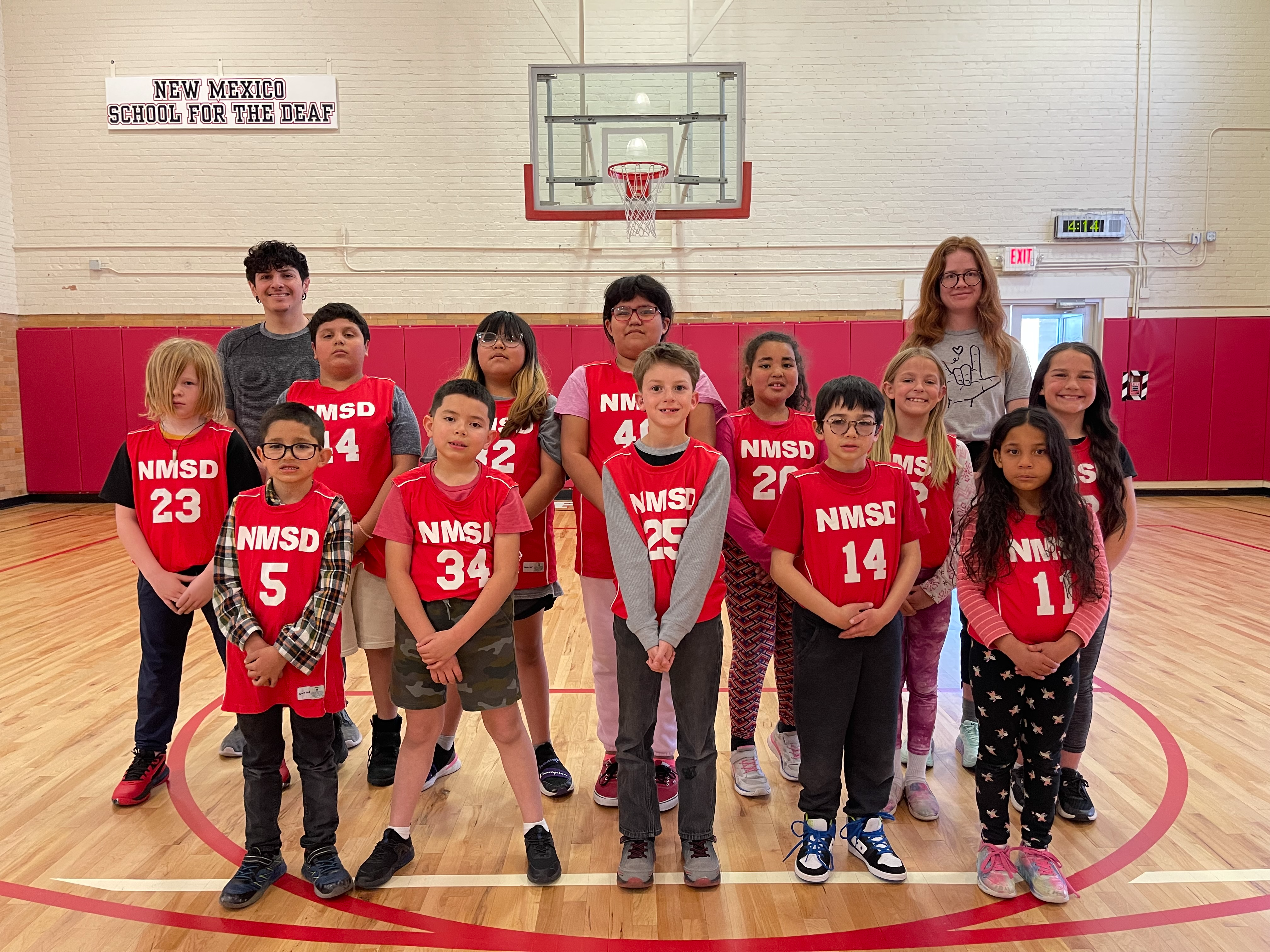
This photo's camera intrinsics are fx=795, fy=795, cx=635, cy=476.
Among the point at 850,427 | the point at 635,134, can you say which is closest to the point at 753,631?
the point at 850,427

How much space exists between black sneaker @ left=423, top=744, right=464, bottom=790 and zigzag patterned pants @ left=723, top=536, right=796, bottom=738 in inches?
40.1

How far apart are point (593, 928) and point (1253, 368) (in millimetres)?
10780

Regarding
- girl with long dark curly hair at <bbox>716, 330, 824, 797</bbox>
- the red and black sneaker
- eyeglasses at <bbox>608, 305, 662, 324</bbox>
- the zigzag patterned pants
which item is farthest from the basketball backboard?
the red and black sneaker

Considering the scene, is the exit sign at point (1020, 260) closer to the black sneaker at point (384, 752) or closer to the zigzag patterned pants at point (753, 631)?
the zigzag patterned pants at point (753, 631)

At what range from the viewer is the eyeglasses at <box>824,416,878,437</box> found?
6.90 feet

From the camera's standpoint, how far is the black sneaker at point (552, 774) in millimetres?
2643

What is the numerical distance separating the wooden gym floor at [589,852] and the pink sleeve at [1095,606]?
27.5 inches

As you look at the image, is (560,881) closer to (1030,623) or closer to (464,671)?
(464,671)

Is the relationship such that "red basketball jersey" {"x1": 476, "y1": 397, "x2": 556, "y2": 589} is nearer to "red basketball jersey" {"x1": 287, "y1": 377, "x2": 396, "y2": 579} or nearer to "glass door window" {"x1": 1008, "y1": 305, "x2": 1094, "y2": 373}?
"red basketball jersey" {"x1": 287, "y1": 377, "x2": 396, "y2": 579}

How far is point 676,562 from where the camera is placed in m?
2.11

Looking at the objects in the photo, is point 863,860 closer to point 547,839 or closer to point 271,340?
point 547,839

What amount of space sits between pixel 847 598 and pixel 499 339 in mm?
1292

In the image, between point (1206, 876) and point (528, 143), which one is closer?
point (1206, 876)

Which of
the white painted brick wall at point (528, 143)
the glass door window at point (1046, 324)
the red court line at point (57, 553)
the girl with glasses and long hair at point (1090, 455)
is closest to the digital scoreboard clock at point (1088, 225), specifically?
the white painted brick wall at point (528, 143)
